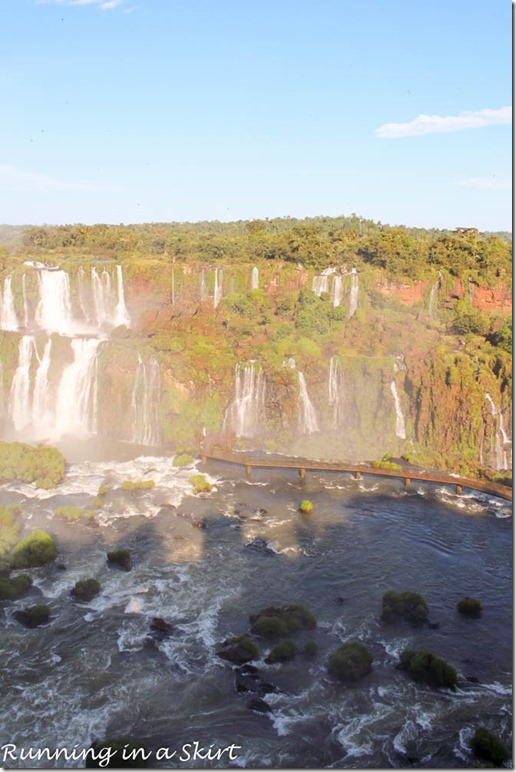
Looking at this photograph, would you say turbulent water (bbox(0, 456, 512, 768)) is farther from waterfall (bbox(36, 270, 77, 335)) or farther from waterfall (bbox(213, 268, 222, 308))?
waterfall (bbox(213, 268, 222, 308))

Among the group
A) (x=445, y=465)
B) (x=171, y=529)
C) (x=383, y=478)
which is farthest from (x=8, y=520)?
(x=445, y=465)

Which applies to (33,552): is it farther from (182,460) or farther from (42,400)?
(42,400)

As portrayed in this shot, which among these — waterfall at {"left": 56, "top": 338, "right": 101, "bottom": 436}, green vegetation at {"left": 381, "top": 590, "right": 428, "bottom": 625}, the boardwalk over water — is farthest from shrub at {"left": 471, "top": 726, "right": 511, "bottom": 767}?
waterfall at {"left": 56, "top": 338, "right": 101, "bottom": 436}

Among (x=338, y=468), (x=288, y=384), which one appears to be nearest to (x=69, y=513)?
(x=338, y=468)

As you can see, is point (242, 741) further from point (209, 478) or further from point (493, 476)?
point (493, 476)

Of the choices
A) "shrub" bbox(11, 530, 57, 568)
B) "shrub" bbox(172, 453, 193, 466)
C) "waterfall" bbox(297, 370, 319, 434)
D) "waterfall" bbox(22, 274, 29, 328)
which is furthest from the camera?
"waterfall" bbox(22, 274, 29, 328)
